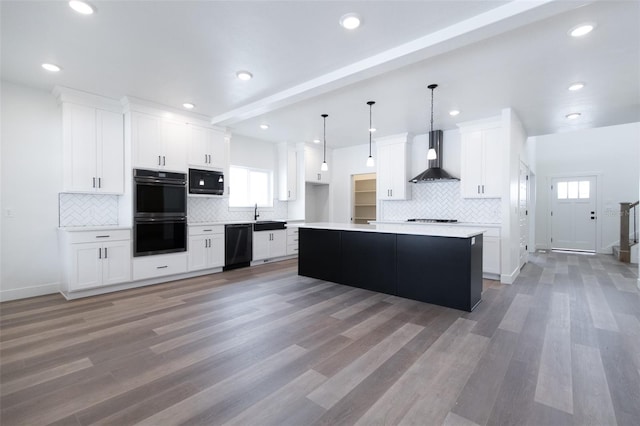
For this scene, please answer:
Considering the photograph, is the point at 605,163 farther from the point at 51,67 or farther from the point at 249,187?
the point at 51,67

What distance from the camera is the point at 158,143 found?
4652 mm

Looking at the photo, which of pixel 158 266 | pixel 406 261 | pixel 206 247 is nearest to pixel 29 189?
pixel 158 266

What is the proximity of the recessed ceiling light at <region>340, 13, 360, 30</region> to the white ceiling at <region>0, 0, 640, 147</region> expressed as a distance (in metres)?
0.06

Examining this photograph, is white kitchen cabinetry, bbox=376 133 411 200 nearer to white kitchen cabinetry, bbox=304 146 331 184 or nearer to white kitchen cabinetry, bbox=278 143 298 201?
white kitchen cabinetry, bbox=304 146 331 184

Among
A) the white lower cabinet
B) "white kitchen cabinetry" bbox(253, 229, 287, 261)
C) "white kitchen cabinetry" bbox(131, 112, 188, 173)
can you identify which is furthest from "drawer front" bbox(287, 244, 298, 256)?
the white lower cabinet

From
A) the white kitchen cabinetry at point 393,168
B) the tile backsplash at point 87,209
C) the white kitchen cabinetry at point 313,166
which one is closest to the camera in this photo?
the tile backsplash at point 87,209

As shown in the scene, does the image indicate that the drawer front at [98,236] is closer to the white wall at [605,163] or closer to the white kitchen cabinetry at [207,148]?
the white kitchen cabinetry at [207,148]

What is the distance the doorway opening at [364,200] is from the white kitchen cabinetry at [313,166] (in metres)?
1.05

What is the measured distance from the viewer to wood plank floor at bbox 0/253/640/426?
5.71 feet

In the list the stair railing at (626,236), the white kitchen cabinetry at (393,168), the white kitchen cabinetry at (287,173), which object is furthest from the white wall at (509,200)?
the white kitchen cabinetry at (287,173)

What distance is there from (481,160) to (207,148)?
481cm

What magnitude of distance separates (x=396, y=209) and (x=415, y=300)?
3.17 metres

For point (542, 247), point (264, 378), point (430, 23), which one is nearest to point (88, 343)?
point (264, 378)

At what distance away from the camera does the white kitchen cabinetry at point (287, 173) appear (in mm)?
6922
